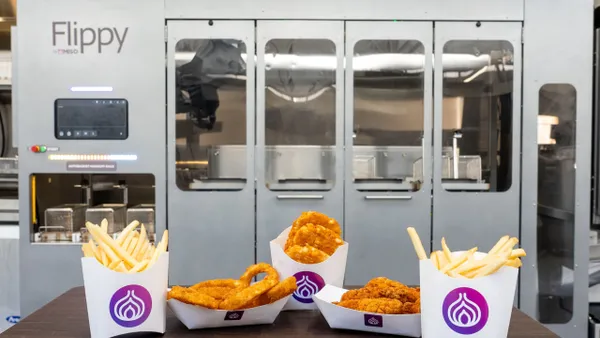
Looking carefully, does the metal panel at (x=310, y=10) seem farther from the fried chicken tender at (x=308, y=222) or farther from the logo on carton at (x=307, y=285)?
the logo on carton at (x=307, y=285)

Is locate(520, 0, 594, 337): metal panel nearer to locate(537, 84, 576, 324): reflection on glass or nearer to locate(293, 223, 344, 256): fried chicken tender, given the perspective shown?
locate(537, 84, 576, 324): reflection on glass

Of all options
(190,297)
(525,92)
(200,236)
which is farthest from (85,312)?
(525,92)

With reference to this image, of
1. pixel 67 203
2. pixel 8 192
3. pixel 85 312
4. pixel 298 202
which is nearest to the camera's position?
pixel 85 312

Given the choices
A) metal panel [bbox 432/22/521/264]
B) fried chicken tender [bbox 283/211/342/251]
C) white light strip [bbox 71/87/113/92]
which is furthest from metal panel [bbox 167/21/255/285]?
fried chicken tender [bbox 283/211/342/251]

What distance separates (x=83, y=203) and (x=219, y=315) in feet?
7.35

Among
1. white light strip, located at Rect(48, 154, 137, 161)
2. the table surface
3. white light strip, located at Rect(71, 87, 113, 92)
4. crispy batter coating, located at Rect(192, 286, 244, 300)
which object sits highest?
white light strip, located at Rect(71, 87, 113, 92)

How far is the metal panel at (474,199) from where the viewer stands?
2.94 metres

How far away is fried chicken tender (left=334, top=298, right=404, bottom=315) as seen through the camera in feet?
4.00

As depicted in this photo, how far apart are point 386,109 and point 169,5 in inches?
57.1

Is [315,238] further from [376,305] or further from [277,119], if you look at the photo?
[277,119]

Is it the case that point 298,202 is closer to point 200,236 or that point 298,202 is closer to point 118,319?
point 200,236

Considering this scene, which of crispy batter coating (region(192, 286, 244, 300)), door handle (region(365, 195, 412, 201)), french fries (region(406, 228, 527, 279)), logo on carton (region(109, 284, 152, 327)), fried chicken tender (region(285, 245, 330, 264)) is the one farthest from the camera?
door handle (region(365, 195, 412, 201))

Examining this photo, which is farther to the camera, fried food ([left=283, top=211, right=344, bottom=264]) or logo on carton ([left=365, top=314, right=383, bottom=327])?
fried food ([left=283, top=211, right=344, bottom=264])

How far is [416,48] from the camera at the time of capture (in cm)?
297
